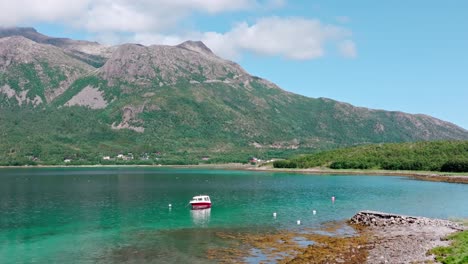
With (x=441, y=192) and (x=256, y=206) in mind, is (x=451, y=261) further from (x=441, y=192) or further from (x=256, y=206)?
(x=441, y=192)

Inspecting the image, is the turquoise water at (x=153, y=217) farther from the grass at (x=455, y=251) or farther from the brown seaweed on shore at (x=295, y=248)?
the grass at (x=455, y=251)

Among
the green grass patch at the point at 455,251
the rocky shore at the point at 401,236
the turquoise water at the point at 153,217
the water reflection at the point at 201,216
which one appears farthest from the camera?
the water reflection at the point at 201,216

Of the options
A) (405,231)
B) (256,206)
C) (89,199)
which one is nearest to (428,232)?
(405,231)

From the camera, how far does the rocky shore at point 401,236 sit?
46.7 m

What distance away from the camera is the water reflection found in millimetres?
80875

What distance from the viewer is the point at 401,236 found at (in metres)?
59.4

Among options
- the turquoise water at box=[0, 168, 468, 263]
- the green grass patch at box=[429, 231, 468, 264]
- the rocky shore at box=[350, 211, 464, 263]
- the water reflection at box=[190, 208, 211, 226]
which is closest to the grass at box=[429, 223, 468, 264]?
the green grass patch at box=[429, 231, 468, 264]

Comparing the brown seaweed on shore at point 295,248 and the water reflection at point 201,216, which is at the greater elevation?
the brown seaweed on shore at point 295,248

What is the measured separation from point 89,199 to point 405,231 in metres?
88.0

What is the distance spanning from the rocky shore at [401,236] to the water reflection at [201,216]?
88.7 ft

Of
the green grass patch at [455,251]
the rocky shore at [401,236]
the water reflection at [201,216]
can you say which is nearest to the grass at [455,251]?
the green grass patch at [455,251]

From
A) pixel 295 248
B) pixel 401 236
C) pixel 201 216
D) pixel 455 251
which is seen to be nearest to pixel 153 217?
pixel 201 216

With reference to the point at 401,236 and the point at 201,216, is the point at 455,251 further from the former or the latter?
the point at 201,216

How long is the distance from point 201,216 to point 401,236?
42253mm
